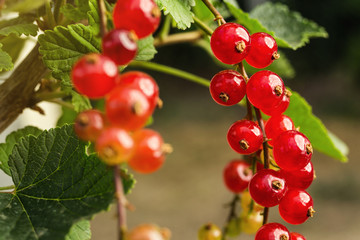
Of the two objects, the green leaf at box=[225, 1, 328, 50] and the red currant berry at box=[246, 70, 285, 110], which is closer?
the red currant berry at box=[246, 70, 285, 110]

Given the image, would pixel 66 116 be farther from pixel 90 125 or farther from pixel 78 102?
pixel 90 125

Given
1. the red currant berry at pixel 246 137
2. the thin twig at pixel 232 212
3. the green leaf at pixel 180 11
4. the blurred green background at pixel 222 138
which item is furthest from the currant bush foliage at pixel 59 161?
the blurred green background at pixel 222 138

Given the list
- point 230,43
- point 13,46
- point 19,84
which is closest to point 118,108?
point 230,43

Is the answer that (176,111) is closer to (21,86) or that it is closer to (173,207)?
(173,207)

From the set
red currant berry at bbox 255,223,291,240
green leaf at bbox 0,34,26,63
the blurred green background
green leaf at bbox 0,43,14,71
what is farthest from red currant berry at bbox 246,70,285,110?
the blurred green background

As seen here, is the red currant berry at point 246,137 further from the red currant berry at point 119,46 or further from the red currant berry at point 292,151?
the red currant berry at point 119,46

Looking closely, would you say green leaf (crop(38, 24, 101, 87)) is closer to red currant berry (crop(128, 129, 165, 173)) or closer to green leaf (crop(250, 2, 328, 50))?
red currant berry (crop(128, 129, 165, 173))

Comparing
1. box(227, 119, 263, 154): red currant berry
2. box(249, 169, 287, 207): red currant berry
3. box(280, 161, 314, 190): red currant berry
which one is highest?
box(227, 119, 263, 154): red currant berry
